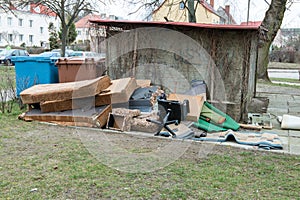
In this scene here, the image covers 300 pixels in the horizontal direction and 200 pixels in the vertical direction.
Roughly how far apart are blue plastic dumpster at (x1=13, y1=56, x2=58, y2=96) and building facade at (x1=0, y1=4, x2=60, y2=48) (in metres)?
38.2

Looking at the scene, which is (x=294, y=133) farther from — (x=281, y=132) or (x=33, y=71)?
(x=33, y=71)

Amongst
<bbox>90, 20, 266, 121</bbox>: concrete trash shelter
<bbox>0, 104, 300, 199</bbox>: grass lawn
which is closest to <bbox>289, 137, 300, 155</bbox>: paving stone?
<bbox>0, 104, 300, 199</bbox>: grass lawn

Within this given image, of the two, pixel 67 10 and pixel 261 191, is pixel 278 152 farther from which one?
pixel 67 10

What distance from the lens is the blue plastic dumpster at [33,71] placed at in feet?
28.4

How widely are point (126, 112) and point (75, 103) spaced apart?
111 centimetres

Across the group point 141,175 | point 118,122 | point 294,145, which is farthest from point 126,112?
point 294,145

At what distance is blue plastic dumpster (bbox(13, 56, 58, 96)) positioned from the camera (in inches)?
341

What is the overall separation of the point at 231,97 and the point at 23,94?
4890mm

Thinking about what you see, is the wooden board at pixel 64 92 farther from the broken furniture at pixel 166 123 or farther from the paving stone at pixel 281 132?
the paving stone at pixel 281 132

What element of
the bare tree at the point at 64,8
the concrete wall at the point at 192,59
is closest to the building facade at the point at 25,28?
the bare tree at the point at 64,8

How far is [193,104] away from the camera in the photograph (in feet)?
24.4

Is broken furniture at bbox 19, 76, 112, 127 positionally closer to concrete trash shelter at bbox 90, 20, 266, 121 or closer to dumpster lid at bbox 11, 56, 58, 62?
dumpster lid at bbox 11, 56, 58, 62

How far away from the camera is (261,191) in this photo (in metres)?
3.70

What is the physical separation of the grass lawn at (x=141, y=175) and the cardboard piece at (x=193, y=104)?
1.75 meters
